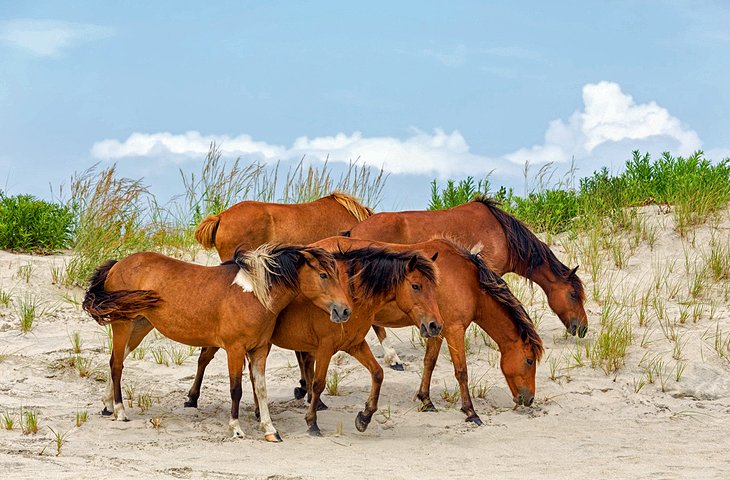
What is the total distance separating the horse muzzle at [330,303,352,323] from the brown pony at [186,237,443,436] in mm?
401

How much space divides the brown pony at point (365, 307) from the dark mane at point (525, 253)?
2466 millimetres

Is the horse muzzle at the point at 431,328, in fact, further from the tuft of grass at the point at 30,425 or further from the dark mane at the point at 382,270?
the tuft of grass at the point at 30,425

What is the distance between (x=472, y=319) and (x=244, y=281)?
2.19m

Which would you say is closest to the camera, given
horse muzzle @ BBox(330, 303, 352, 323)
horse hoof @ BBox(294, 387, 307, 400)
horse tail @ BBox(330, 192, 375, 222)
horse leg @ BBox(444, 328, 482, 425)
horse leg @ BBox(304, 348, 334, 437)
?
horse muzzle @ BBox(330, 303, 352, 323)

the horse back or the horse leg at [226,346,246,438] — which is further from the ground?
the horse back

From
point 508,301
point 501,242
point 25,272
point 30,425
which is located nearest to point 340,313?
point 508,301

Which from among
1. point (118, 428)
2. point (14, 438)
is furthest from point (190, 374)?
point (14, 438)

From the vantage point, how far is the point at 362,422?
770 cm

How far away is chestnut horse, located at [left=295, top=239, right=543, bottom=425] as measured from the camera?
26.9ft

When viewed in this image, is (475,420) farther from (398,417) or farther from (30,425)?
(30,425)

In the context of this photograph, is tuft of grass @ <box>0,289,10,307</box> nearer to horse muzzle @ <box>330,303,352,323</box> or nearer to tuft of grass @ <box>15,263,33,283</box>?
tuft of grass @ <box>15,263,33,283</box>

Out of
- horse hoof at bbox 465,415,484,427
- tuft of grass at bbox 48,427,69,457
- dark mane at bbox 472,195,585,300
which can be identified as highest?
dark mane at bbox 472,195,585,300

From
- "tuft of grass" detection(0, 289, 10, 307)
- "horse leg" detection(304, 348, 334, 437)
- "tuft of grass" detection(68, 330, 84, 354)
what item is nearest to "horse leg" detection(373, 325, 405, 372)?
"horse leg" detection(304, 348, 334, 437)

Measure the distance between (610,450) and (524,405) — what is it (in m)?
1.20
